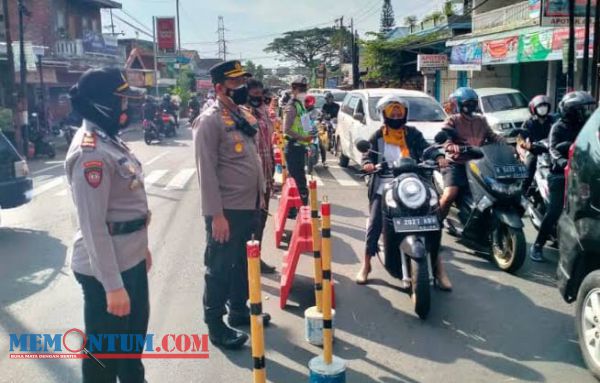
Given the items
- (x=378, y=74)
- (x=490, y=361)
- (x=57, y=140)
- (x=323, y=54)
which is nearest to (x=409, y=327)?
(x=490, y=361)

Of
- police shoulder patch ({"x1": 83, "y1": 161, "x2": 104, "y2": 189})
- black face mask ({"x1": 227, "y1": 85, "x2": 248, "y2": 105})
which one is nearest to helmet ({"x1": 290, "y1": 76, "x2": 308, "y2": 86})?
black face mask ({"x1": 227, "y1": 85, "x2": 248, "y2": 105})

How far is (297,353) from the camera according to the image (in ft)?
13.9

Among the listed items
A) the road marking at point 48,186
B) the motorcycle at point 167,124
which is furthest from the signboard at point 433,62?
the road marking at point 48,186

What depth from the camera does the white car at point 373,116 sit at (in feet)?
37.4

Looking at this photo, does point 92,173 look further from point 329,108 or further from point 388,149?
point 329,108

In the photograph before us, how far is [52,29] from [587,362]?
3251 cm

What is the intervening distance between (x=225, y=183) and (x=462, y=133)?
325 cm

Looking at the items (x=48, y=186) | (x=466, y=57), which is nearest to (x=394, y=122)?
(x=48, y=186)

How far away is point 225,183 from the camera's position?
4.22m

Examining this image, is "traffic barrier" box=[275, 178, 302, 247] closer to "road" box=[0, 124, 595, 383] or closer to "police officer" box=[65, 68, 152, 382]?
"road" box=[0, 124, 595, 383]

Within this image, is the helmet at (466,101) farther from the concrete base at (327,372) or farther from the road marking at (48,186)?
the road marking at (48,186)

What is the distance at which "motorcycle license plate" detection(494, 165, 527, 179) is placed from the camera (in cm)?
578

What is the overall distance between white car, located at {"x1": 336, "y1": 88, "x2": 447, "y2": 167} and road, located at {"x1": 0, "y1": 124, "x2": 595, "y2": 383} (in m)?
4.01

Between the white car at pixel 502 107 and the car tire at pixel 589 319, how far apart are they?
12220 mm
